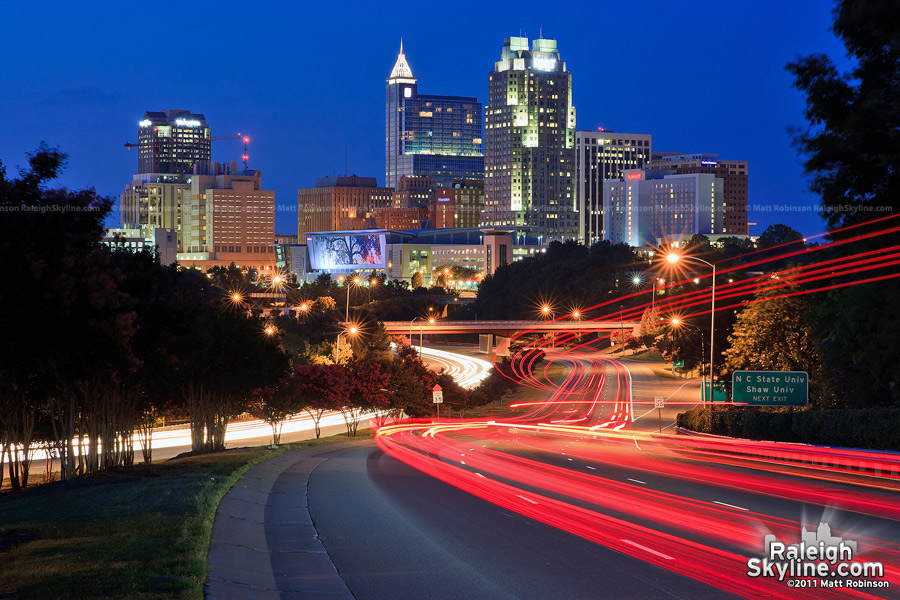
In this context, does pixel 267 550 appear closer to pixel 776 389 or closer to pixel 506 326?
pixel 776 389

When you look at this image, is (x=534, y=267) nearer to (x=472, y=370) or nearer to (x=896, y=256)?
(x=472, y=370)

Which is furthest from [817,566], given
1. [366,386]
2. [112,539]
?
[366,386]

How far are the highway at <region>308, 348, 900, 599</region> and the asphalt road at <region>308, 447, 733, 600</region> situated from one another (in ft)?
0.09

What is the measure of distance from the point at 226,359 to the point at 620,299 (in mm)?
125096

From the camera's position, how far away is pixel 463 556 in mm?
14039

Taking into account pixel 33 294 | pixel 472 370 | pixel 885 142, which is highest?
pixel 885 142

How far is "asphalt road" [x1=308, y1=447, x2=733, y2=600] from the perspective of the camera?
1180 cm

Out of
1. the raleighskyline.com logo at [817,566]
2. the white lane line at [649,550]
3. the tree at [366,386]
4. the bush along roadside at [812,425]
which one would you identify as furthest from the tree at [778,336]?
the white lane line at [649,550]

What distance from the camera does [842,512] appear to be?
18.3 m

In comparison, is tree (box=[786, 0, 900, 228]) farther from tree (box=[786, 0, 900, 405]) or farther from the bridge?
the bridge

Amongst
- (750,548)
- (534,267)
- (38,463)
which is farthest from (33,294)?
(534,267)

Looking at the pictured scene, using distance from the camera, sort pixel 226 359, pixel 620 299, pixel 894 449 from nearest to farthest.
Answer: pixel 894 449
pixel 226 359
pixel 620 299

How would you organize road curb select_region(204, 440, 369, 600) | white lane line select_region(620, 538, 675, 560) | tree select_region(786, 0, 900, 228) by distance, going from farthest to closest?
tree select_region(786, 0, 900, 228) < white lane line select_region(620, 538, 675, 560) < road curb select_region(204, 440, 369, 600)

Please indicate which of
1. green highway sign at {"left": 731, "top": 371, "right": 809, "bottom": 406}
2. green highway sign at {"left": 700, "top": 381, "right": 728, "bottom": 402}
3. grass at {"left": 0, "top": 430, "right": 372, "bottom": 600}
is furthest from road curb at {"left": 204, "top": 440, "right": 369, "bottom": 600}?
green highway sign at {"left": 700, "top": 381, "right": 728, "bottom": 402}
